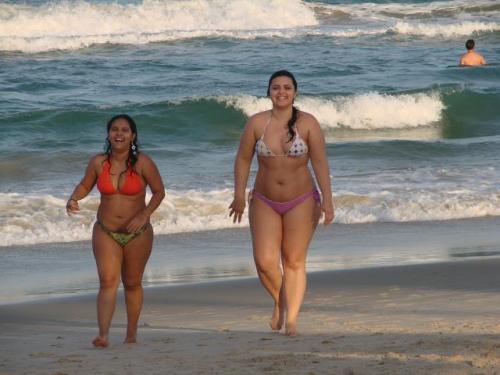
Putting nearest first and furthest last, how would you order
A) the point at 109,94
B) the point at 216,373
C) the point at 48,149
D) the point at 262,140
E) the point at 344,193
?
1. the point at 216,373
2. the point at 262,140
3. the point at 344,193
4. the point at 48,149
5. the point at 109,94

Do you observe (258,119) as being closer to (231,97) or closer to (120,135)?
(120,135)

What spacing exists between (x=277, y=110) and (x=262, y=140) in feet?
0.58

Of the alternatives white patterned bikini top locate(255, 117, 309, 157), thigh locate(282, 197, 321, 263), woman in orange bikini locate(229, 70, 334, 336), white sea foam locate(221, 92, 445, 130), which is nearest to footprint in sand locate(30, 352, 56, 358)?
woman in orange bikini locate(229, 70, 334, 336)

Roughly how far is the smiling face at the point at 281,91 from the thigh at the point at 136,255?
96 centimetres

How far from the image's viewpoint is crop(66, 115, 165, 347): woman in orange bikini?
6.32m

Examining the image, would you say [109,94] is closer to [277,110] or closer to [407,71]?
[407,71]

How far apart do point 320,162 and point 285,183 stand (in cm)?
22

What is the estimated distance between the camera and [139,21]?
32812mm

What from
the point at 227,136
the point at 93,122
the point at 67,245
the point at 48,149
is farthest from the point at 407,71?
the point at 67,245

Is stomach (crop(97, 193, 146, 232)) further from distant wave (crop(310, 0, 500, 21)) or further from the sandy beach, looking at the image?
distant wave (crop(310, 0, 500, 21))

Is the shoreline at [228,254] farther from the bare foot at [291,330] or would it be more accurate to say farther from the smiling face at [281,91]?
the smiling face at [281,91]

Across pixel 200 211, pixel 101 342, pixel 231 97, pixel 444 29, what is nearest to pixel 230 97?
pixel 231 97

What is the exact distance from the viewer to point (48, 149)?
1709cm

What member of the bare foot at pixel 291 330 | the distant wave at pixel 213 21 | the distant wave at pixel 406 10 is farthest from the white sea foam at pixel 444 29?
the bare foot at pixel 291 330
